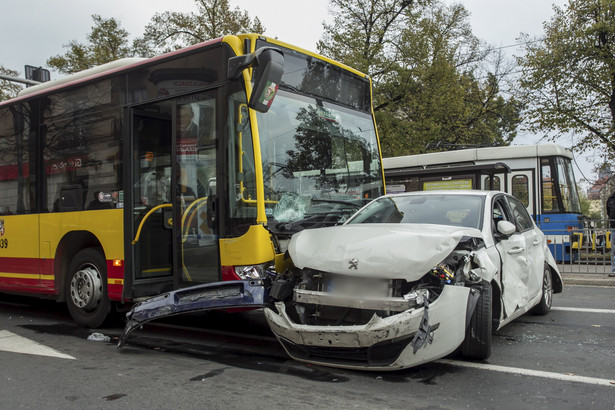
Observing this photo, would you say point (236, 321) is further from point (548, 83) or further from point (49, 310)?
point (548, 83)

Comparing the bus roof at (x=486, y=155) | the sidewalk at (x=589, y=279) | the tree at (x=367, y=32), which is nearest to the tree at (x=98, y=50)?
the tree at (x=367, y=32)

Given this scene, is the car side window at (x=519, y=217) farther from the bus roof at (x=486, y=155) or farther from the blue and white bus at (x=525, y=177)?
the bus roof at (x=486, y=155)

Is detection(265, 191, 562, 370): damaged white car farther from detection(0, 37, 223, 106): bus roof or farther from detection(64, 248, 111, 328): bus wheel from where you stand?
detection(64, 248, 111, 328): bus wheel

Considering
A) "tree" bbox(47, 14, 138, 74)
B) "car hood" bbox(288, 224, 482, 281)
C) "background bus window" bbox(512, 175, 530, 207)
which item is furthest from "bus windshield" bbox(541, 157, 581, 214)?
"tree" bbox(47, 14, 138, 74)

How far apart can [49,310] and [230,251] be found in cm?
499

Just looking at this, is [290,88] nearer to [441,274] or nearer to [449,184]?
[441,274]

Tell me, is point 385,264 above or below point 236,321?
above

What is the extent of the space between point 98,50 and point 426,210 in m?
24.1

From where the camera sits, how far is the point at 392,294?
173 inches

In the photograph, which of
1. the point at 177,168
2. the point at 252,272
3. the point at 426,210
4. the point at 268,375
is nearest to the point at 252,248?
the point at 252,272

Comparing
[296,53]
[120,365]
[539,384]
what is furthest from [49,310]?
[539,384]

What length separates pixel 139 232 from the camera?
6.57 metres

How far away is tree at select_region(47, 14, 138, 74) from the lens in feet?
84.8

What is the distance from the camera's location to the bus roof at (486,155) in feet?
50.3
